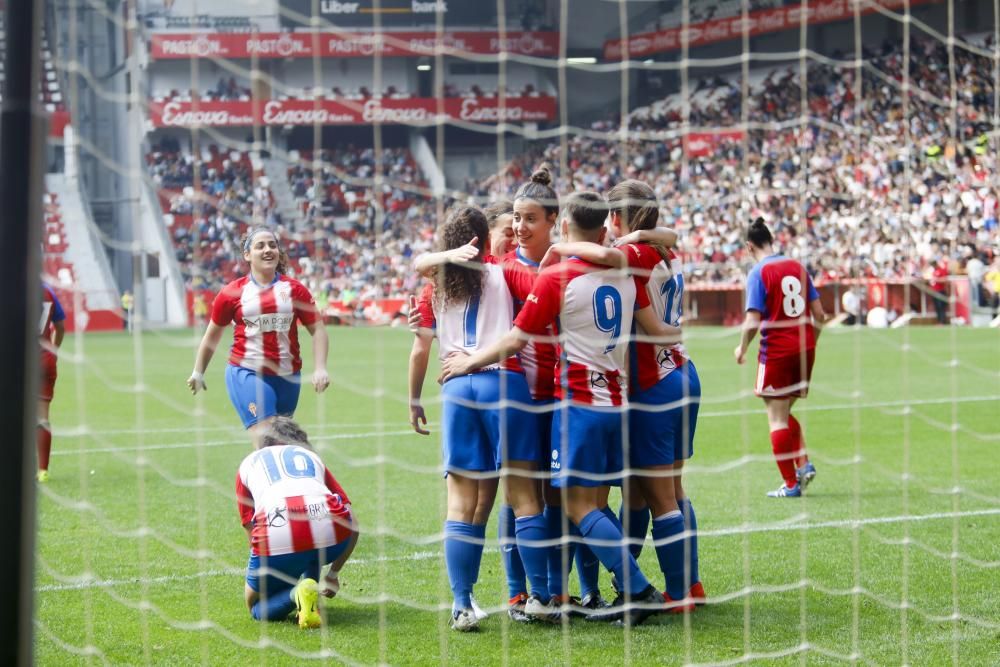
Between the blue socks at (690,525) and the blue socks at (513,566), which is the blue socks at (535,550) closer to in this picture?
the blue socks at (513,566)

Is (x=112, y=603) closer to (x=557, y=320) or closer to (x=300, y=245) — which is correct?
(x=557, y=320)

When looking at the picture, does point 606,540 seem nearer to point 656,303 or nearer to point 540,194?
point 656,303

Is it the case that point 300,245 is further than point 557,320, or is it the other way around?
point 300,245

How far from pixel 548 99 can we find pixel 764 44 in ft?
24.0

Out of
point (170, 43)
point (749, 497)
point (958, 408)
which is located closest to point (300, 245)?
point (170, 43)

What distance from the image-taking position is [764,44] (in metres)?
37.3

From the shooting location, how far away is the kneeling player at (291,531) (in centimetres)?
480

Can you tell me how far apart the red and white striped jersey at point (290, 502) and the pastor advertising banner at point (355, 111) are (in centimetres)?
3288

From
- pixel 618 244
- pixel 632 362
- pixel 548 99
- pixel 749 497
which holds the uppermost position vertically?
pixel 548 99

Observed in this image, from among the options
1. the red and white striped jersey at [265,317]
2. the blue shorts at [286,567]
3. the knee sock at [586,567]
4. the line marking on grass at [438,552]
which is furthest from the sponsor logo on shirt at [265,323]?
the knee sock at [586,567]

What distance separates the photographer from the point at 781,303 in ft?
25.3

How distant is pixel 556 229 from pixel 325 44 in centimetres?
2028

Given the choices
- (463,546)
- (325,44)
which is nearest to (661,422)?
(463,546)

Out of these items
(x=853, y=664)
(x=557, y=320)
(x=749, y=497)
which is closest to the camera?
(x=853, y=664)
